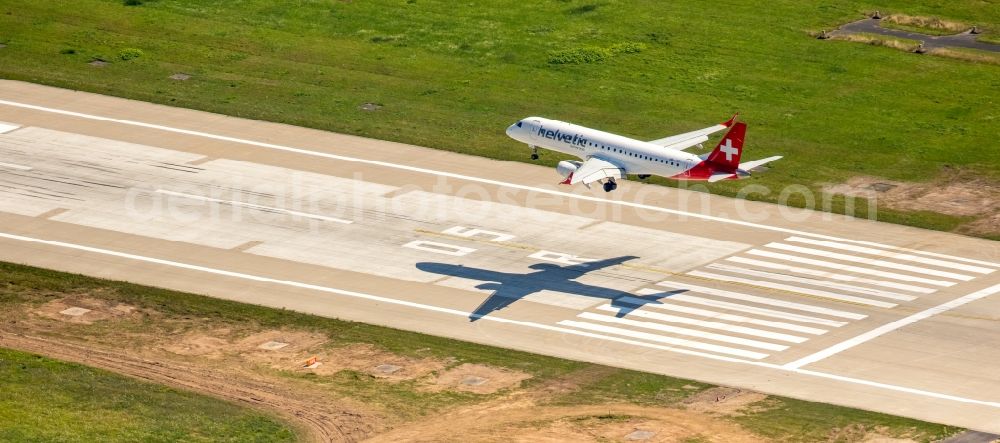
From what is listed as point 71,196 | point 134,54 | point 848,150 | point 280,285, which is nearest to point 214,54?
Result: point 134,54

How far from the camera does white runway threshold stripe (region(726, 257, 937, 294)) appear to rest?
341 ft

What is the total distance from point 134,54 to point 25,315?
50.8 m

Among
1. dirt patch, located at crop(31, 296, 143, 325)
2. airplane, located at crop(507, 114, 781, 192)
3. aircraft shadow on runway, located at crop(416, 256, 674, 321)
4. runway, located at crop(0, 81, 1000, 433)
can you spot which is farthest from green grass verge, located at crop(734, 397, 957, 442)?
dirt patch, located at crop(31, 296, 143, 325)

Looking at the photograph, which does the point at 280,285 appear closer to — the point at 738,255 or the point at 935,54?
the point at 738,255

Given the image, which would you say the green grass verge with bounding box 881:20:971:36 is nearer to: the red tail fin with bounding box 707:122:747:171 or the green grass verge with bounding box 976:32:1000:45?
the green grass verge with bounding box 976:32:1000:45

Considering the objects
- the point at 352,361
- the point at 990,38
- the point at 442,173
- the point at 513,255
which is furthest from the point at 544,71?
the point at 352,361

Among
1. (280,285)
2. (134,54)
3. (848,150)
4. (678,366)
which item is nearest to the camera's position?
(678,366)

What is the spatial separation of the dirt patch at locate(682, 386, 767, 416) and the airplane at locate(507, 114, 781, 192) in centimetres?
1982

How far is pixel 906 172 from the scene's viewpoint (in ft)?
407

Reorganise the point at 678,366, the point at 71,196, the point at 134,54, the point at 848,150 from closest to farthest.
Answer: the point at 678,366, the point at 71,196, the point at 848,150, the point at 134,54

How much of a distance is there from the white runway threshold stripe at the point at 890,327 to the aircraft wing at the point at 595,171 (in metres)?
21.4

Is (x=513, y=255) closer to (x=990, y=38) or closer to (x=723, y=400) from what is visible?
(x=723, y=400)

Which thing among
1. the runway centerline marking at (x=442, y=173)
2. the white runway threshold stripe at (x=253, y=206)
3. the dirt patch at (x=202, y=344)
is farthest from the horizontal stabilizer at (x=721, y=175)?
the dirt patch at (x=202, y=344)

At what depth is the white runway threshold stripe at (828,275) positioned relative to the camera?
104m
